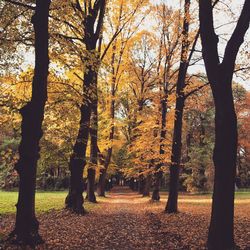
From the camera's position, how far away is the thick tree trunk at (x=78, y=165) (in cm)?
1744

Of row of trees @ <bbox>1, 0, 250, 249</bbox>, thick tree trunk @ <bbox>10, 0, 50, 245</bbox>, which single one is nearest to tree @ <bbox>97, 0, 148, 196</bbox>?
row of trees @ <bbox>1, 0, 250, 249</bbox>

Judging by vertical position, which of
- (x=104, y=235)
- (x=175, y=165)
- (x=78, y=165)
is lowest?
(x=104, y=235)

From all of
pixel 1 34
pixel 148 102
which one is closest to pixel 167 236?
pixel 1 34

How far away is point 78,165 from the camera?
17.8 m

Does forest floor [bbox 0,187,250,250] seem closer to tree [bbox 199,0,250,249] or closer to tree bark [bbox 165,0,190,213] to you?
tree [bbox 199,0,250,249]

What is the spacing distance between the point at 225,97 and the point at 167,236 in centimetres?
476

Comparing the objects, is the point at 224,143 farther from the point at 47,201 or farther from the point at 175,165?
the point at 47,201

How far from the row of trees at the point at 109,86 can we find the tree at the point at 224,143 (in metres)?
0.02

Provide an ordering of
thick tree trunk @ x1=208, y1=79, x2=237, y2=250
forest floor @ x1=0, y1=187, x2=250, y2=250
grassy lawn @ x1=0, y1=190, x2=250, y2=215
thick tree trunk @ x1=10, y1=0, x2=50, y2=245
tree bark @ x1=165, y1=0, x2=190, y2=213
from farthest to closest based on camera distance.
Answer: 1. grassy lawn @ x1=0, y1=190, x2=250, y2=215
2. tree bark @ x1=165, y1=0, x2=190, y2=213
3. forest floor @ x1=0, y1=187, x2=250, y2=250
4. thick tree trunk @ x1=10, y1=0, x2=50, y2=245
5. thick tree trunk @ x1=208, y1=79, x2=237, y2=250

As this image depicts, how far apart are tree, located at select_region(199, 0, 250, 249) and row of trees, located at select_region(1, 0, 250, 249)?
22 millimetres

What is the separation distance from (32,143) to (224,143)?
14.9ft

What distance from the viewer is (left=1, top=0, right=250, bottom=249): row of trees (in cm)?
838

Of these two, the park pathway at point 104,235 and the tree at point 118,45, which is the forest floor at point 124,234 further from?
the tree at point 118,45

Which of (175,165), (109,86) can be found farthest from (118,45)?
(175,165)
